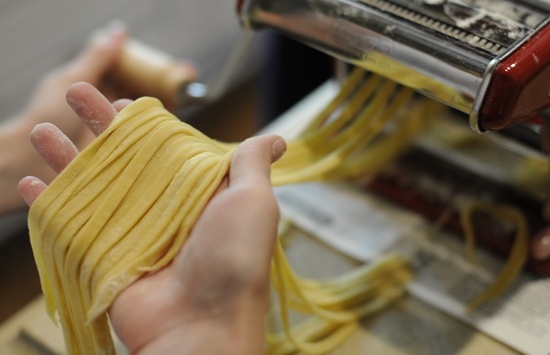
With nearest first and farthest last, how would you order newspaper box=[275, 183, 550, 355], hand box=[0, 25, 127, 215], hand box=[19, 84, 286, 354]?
1. hand box=[19, 84, 286, 354]
2. newspaper box=[275, 183, 550, 355]
3. hand box=[0, 25, 127, 215]

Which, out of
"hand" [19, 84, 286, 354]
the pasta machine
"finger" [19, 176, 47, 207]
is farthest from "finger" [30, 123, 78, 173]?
the pasta machine

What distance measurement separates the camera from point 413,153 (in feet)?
3.48

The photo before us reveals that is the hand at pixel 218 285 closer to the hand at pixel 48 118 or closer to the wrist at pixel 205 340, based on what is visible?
the wrist at pixel 205 340

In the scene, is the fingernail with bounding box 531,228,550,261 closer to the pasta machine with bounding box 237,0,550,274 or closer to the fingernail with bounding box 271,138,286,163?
the pasta machine with bounding box 237,0,550,274

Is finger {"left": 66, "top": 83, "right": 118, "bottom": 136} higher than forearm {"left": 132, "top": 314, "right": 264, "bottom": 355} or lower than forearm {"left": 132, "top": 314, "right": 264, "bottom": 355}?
higher

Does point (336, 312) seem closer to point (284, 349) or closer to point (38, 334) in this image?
point (284, 349)

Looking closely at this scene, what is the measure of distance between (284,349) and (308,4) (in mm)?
394

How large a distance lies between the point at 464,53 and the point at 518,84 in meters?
0.07

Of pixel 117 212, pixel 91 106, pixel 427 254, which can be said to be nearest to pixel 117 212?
pixel 117 212

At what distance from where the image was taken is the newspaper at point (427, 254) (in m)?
0.86

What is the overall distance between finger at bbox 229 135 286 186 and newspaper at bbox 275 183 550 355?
1.19ft

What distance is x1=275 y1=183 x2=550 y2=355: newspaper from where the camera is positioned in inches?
33.7

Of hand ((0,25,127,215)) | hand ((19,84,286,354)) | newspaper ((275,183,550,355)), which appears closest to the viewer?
hand ((19,84,286,354))

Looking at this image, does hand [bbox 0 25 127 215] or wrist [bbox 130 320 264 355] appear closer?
wrist [bbox 130 320 264 355]
